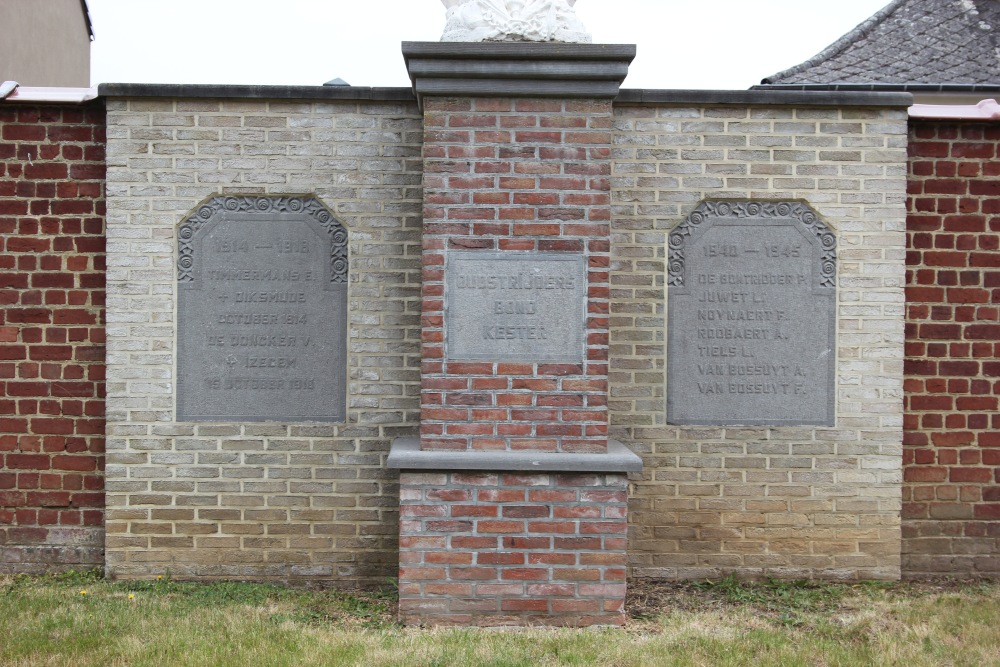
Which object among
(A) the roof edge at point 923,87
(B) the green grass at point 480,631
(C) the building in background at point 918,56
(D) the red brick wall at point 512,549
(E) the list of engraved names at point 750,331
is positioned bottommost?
(B) the green grass at point 480,631

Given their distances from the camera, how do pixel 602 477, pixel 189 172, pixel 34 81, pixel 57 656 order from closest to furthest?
pixel 57 656
pixel 602 477
pixel 189 172
pixel 34 81

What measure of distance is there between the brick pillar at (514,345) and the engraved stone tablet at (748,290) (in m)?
0.88

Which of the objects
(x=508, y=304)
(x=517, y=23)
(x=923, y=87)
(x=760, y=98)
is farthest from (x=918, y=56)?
(x=508, y=304)

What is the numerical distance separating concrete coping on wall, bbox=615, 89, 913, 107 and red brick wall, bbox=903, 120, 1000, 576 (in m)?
0.37

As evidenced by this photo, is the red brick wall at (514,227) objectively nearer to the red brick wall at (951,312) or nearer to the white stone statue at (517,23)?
the white stone statue at (517,23)

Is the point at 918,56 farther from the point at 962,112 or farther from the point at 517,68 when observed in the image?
the point at 517,68

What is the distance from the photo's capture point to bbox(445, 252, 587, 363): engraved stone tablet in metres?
4.55

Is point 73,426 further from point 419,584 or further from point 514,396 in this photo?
point 514,396

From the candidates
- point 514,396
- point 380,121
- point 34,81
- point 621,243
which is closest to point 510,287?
point 514,396

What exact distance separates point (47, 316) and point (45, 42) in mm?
8865

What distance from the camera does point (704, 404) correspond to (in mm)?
5270

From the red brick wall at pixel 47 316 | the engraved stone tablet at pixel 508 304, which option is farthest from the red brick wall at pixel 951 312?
the red brick wall at pixel 47 316

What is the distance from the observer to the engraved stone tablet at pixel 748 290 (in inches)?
207

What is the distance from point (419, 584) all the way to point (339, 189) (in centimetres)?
217
